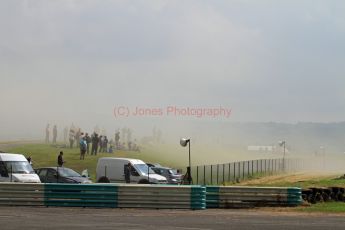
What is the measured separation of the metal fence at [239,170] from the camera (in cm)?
5228

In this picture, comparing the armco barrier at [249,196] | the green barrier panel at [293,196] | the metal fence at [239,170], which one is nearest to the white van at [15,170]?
the armco barrier at [249,196]

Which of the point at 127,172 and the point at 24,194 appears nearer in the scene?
the point at 24,194

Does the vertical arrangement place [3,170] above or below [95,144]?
below

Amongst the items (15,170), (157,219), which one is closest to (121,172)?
(15,170)

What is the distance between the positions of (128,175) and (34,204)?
15.2 m

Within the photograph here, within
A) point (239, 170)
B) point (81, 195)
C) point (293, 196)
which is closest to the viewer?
point (81, 195)

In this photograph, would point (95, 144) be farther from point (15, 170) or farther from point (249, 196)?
point (249, 196)

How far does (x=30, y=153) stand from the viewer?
76.5m

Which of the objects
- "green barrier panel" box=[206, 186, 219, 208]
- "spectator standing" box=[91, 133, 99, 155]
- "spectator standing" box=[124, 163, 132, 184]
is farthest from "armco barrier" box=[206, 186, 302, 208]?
"spectator standing" box=[91, 133, 99, 155]

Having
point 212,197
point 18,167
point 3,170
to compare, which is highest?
point 18,167

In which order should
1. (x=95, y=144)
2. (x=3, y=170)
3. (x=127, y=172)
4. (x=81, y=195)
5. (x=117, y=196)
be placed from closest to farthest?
(x=117, y=196), (x=81, y=195), (x=3, y=170), (x=127, y=172), (x=95, y=144)

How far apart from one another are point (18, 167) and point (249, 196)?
13.2 meters

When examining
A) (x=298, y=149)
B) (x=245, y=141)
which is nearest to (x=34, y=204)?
(x=245, y=141)

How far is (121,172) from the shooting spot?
40.3 meters
